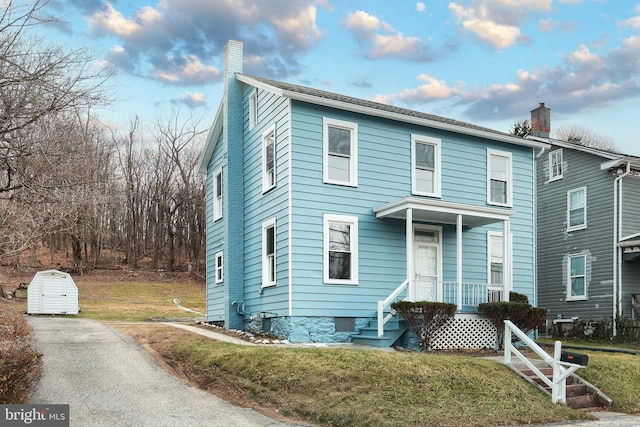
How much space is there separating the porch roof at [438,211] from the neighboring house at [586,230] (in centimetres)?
785

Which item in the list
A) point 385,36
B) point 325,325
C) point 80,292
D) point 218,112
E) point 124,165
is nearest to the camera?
point 325,325

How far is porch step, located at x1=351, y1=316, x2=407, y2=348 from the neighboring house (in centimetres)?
1065

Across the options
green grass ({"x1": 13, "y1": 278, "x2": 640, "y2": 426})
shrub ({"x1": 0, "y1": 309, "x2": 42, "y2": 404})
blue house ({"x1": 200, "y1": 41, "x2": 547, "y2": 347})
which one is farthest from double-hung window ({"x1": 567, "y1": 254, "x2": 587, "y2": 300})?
shrub ({"x1": 0, "y1": 309, "x2": 42, "y2": 404})

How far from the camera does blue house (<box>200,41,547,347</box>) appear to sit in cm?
1553

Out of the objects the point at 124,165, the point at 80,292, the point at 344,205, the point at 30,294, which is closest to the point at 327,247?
the point at 344,205

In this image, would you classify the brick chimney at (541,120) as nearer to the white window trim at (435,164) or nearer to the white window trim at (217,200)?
the white window trim at (435,164)

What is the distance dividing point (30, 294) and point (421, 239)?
15.6 metres

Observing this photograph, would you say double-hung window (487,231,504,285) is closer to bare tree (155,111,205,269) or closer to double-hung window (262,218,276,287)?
double-hung window (262,218,276,287)

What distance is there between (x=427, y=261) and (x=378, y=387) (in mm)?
8166

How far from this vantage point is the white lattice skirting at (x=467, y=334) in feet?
50.6

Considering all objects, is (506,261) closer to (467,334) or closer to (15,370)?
(467,334)

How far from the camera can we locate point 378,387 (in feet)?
31.9

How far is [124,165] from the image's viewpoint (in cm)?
4422

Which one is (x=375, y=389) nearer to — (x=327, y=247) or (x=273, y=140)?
(x=327, y=247)
